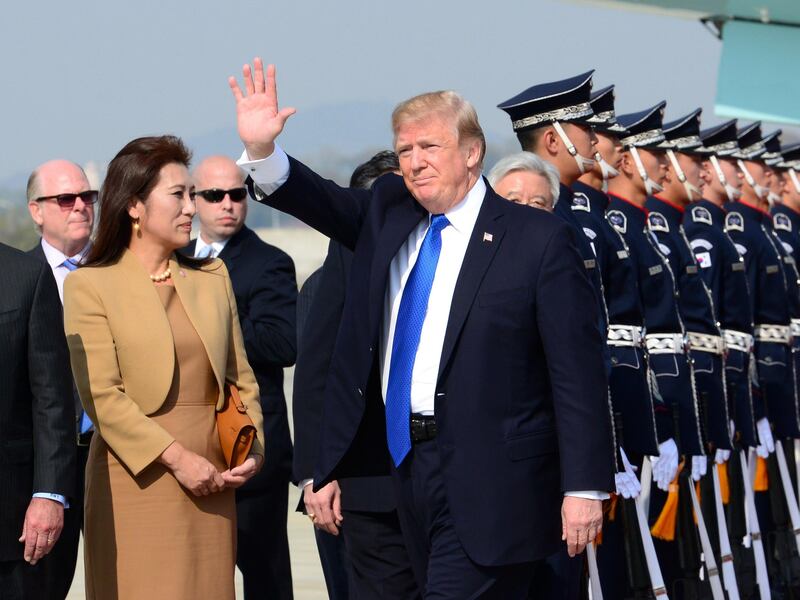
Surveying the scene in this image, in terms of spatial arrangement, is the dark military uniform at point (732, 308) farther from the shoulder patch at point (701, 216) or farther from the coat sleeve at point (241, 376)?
A: the coat sleeve at point (241, 376)

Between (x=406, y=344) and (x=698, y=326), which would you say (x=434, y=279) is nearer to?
(x=406, y=344)

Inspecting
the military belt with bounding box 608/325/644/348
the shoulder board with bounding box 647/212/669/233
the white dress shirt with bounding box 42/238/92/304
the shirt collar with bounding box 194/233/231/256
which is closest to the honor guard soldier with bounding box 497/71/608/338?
the military belt with bounding box 608/325/644/348

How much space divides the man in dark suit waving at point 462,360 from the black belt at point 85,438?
1363mm

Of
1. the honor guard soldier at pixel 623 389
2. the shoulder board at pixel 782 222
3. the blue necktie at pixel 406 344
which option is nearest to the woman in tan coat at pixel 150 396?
the blue necktie at pixel 406 344

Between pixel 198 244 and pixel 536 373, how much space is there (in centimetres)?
260

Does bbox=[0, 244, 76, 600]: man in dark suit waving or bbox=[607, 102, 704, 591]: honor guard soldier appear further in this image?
bbox=[607, 102, 704, 591]: honor guard soldier

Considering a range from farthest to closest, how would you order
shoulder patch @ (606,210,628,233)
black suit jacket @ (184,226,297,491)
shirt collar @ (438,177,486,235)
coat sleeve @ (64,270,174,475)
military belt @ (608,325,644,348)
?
shoulder patch @ (606,210,628,233), military belt @ (608,325,644,348), black suit jacket @ (184,226,297,491), coat sleeve @ (64,270,174,475), shirt collar @ (438,177,486,235)

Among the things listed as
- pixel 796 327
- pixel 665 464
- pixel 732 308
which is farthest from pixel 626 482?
pixel 796 327

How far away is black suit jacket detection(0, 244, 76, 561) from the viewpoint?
4664mm

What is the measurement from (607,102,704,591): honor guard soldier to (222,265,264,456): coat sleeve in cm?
220

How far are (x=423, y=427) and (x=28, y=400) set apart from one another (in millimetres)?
1090

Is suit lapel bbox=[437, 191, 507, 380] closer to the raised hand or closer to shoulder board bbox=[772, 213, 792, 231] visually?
the raised hand

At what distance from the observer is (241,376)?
5355 mm

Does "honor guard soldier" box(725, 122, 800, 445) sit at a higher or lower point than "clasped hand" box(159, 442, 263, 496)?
higher
